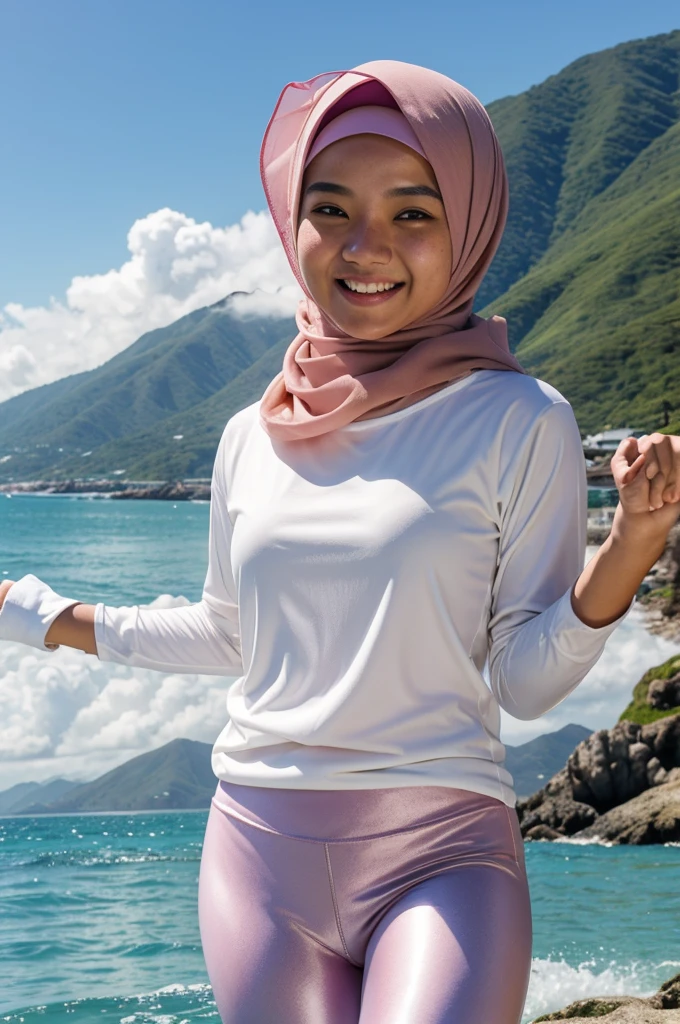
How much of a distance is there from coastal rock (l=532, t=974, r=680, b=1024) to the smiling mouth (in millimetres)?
1654

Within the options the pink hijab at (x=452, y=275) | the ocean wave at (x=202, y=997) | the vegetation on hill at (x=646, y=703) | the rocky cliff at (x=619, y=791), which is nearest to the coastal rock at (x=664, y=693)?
the vegetation on hill at (x=646, y=703)

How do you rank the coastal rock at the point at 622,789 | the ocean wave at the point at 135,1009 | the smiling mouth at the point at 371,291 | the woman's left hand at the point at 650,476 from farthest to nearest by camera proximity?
the coastal rock at the point at 622,789 < the ocean wave at the point at 135,1009 < the smiling mouth at the point at 371,291 < the woman's left hand at the point at 650,476

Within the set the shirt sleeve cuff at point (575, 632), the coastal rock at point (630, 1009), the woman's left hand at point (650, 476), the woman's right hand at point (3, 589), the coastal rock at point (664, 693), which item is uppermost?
the woman's left hand at point (650, 476)

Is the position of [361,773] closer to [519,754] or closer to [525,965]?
[525,965]

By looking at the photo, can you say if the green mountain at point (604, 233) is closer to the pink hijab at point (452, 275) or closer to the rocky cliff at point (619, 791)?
the rocky cliff at point (619, 791)

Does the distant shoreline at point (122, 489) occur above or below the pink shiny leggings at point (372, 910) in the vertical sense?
above

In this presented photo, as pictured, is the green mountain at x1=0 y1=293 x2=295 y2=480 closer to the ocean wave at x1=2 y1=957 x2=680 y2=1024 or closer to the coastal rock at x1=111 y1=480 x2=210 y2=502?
the coastal rock at x1=111 y1=480 x2=210 y2=502

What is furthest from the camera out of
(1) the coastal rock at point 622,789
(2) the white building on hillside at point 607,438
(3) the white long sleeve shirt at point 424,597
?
(2) the white building on hillside at point 607,438

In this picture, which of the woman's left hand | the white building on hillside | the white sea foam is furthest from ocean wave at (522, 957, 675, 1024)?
the white building on hillside

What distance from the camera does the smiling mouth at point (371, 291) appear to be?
117 cm

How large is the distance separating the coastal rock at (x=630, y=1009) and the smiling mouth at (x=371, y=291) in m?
1.65

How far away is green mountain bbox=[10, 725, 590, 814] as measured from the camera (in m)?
27.5

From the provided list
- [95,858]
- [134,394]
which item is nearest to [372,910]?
[95,858]

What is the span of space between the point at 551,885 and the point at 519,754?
17.2 metres
